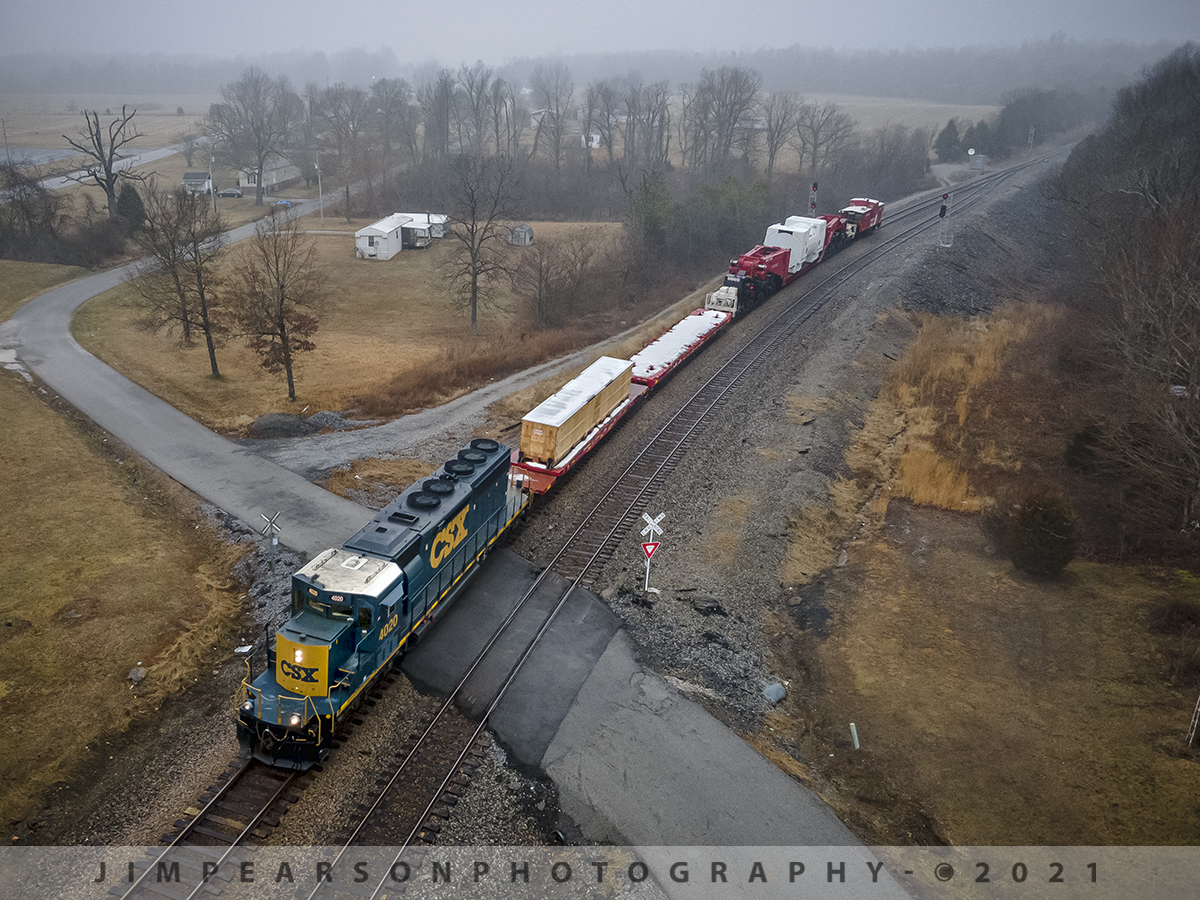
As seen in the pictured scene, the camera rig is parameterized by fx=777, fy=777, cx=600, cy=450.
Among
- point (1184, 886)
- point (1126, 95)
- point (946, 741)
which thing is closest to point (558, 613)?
point (946, 741)

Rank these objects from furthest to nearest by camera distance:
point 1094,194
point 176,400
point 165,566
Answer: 1. point 1094,194
2. point 176,400
3. point 165,566

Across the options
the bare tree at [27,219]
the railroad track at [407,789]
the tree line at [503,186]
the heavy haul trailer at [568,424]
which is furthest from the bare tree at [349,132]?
the railroad track at [407,789]

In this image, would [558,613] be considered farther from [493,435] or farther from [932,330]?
[932,330]

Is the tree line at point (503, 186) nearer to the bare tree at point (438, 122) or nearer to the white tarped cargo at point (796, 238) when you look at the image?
the bare tree at point (438, 122)

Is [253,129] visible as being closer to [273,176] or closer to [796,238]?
[273,176]

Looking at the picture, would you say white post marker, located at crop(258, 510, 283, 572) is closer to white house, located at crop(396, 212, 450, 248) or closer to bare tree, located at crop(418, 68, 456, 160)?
white house, located at crop(396, 212, 450, 248)
